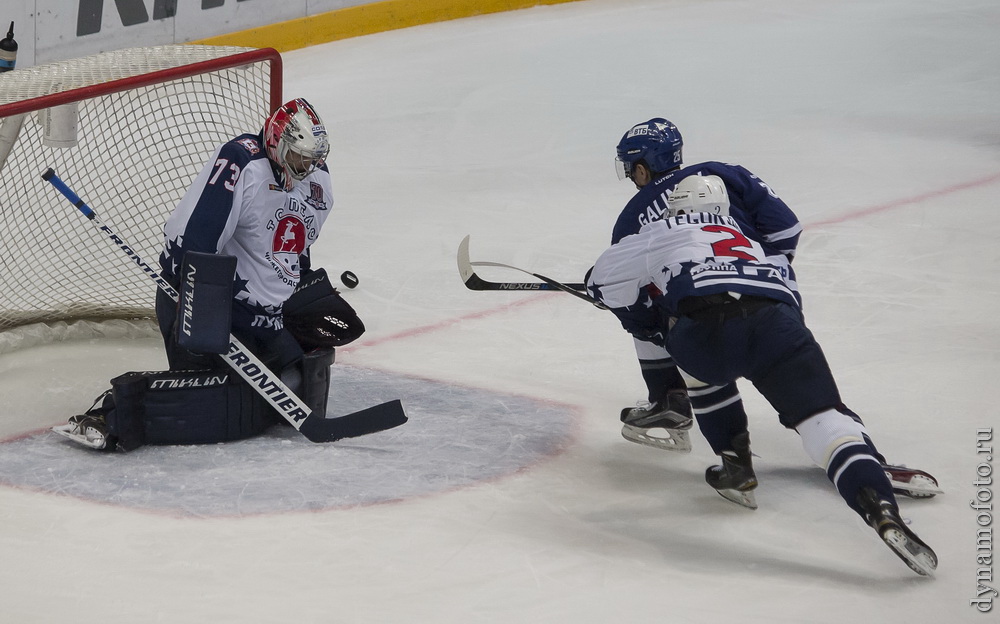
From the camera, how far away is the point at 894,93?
704 cm

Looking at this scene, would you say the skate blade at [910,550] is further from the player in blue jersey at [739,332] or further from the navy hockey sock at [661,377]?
the navy hockey sock at [661,377]

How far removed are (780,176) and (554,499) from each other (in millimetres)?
3354

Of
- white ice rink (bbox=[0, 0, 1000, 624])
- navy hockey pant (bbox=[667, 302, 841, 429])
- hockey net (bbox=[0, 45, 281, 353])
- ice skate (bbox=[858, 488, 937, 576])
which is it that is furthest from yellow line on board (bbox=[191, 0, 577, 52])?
ice skate (bbox=[858, 488, 937, 576])

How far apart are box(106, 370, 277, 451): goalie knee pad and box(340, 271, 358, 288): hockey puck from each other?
1289 millimetres

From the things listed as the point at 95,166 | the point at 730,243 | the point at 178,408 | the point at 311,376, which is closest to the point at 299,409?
the point at 311,376

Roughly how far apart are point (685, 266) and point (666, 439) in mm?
653

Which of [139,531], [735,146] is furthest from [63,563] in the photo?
[735,146]

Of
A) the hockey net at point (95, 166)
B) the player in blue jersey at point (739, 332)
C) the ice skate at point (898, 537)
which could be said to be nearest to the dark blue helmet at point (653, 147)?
the player in blue jersey at point (739, 332)

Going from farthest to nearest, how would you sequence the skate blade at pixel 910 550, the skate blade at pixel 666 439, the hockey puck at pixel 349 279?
the hockey puck at pixel 349 279
the skate blade at pixel 666 439
the skate blade at pixel 910 550

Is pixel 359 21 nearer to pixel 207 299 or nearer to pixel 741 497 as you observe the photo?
pixel 207 299

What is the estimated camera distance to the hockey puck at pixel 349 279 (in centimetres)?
426

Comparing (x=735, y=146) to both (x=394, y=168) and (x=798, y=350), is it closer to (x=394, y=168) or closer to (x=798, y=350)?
(x=394, y=168)

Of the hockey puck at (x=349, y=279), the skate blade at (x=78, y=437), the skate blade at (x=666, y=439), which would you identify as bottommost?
the skate blade at (x=666, y=439)

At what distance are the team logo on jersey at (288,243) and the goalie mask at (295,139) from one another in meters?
0.13
